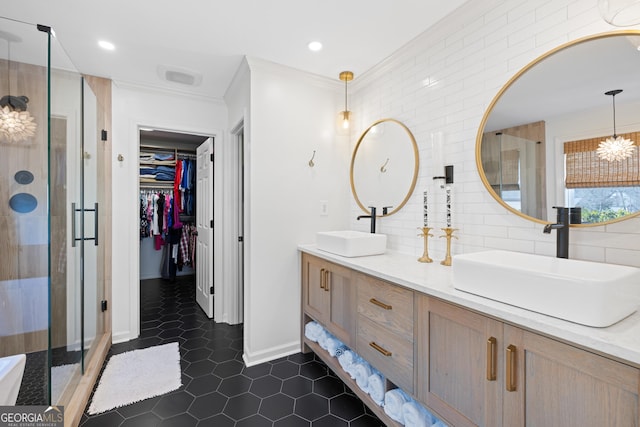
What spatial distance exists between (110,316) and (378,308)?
8.65ft

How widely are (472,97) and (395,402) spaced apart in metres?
1.82

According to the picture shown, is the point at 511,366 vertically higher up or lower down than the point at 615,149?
lower down

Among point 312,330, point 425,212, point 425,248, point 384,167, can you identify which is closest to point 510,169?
point 425,212

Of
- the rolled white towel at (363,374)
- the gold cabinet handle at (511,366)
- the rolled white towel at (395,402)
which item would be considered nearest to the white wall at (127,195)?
the rolled white towel at (363,374)

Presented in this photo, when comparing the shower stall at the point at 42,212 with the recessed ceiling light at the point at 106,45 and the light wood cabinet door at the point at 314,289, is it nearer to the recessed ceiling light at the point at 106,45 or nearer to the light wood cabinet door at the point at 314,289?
the recessed ceiling light at the point at 106,45

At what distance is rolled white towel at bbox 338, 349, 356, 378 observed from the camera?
6.41ft

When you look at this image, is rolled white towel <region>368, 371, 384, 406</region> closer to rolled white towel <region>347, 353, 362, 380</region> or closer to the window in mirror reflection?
rolled white towel <region>347, 353, 362, 380</region>

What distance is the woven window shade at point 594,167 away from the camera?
1204 mm

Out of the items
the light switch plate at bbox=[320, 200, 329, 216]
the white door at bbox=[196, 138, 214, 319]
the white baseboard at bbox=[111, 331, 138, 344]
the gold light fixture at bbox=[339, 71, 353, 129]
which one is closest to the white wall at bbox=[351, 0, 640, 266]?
the gold light fixture at bbox=[339, 71, 353, 129]

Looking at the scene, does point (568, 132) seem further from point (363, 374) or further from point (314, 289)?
point (314, 289)

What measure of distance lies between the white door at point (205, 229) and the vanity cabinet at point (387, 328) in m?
2.05

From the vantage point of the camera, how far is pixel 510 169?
5.29 feet

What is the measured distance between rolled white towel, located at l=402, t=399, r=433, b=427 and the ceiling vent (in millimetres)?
3024

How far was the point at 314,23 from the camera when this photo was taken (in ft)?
6.36
